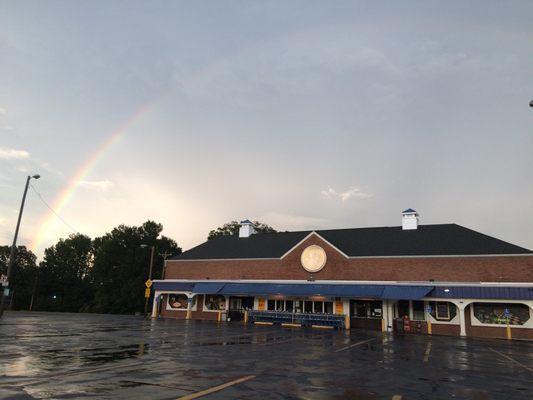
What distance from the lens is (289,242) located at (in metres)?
46.1

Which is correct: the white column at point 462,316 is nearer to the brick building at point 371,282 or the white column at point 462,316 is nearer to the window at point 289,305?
the brick building at point 371,282

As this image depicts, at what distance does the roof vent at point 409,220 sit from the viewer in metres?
41.7

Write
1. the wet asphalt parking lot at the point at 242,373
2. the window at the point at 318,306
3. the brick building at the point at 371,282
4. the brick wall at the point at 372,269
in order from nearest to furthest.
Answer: the wet asphalt parking lot at the point at 242,373 < the brick building at the point at 371,282 < the brick wall at the point at 372,269 < the window at the point at 318,306

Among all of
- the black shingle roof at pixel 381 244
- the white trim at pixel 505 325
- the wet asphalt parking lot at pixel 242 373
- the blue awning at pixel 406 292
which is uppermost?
the black shingle roof at pixel 381 244

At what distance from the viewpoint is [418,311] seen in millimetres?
34531

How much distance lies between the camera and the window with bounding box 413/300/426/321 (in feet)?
112

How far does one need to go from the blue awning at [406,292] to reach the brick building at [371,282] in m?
0.08

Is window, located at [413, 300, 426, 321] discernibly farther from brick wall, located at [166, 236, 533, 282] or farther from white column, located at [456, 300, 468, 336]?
white column, located at [456, 300, 468, 336]

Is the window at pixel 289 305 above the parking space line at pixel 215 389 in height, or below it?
above

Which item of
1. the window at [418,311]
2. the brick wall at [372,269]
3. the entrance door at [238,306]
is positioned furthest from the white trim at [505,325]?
the entrance door at [238,306]

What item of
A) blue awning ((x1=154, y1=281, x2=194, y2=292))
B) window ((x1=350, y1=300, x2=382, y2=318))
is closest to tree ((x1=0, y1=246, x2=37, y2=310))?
blue awning ((x1=154, y1=281, x2=194, y2=292))

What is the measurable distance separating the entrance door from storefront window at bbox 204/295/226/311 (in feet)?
3.18

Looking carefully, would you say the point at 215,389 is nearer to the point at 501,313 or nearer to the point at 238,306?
the point at 501,313

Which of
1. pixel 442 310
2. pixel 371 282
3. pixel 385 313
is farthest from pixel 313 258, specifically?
pixel 442 310
